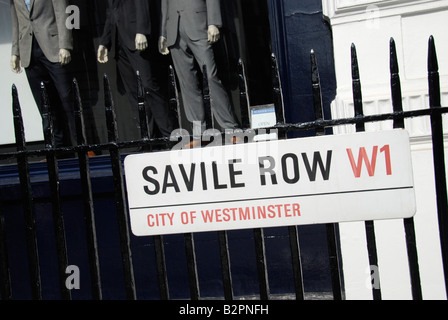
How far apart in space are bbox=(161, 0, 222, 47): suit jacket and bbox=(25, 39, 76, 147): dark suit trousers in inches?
48.1

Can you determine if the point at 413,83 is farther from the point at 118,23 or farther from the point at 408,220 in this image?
the point at 118,23

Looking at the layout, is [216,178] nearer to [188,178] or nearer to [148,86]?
[188,178]

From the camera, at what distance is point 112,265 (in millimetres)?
4059

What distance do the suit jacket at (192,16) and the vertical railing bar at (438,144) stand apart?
218cm

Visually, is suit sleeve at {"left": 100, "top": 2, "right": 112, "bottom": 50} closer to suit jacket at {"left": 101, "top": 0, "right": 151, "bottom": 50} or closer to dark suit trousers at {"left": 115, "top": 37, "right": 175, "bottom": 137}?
suit jacket at {"left": 101, "top": 0, "right": 151, "bottom": 50}

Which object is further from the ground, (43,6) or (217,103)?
(43,6)

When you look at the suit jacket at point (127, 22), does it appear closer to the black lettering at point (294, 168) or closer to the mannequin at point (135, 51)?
the mannequin at point (135, 51)

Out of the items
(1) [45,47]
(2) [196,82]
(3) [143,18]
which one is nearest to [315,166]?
(2) [196,82]

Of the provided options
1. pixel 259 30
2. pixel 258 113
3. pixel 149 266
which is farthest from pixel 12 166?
pixel 259 30

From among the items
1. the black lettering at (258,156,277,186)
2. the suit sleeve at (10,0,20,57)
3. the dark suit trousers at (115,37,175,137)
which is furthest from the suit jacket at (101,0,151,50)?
the black lettering at (258,156,277,186)

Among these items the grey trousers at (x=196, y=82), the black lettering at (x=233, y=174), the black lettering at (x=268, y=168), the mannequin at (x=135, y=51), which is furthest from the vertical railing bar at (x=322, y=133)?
the mannequin at (x=135, y=51)

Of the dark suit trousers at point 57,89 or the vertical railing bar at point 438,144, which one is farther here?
the dark suit trousers at point 57,89

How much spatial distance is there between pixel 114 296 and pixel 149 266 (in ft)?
1.42

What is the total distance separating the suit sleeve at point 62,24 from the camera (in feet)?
14.9
